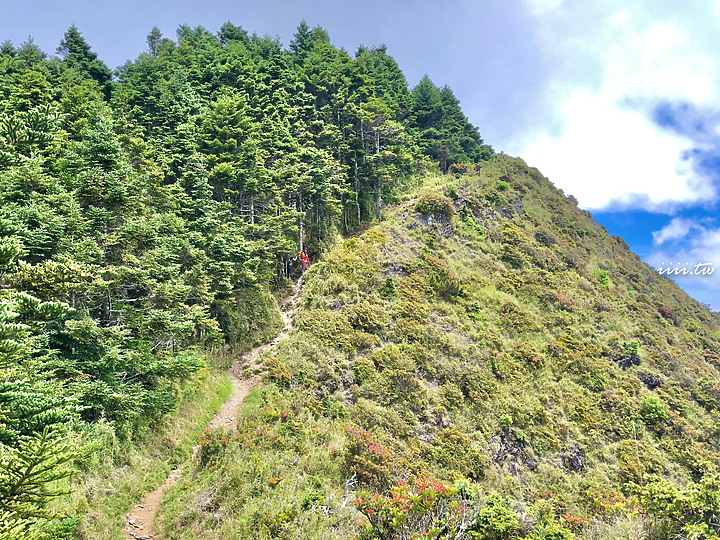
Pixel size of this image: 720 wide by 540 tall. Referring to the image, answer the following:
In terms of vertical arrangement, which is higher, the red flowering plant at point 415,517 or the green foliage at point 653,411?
the green foliage at point 653,411

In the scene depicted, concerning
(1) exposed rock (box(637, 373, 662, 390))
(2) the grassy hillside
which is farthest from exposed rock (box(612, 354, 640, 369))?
(1) exposed rock (box(637, 373, 662, 390))

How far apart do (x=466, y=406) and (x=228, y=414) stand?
11.1 m

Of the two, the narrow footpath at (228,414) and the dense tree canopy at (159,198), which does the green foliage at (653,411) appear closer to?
the narrow footpath at (228,414)

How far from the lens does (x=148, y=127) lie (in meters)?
33.3

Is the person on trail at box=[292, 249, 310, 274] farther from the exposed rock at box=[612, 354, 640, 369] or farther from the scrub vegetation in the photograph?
the exposed rock at box=[612, 354, 640, 369]

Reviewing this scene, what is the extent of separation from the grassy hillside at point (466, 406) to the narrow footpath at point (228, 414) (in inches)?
A: 21.8

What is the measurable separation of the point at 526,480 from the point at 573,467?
9.81 ft

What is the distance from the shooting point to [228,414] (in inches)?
620

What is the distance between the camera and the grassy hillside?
9.82 m

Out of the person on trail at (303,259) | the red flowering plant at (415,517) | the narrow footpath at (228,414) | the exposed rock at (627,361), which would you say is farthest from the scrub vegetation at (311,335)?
the person on trail at (303,259)

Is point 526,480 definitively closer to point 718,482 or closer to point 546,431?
point 546,431

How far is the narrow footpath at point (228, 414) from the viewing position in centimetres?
1015

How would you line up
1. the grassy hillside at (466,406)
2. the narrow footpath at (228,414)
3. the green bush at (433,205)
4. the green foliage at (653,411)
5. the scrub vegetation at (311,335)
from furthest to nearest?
the green bush at (433,205)
the green foliage at (653,411)
the narrow footpath at (228,414)
the grassy hillside at (466,406)
the scrub vegetation at (311,335)

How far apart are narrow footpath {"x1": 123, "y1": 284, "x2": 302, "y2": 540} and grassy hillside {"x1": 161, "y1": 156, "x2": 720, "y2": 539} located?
1.81 feet
